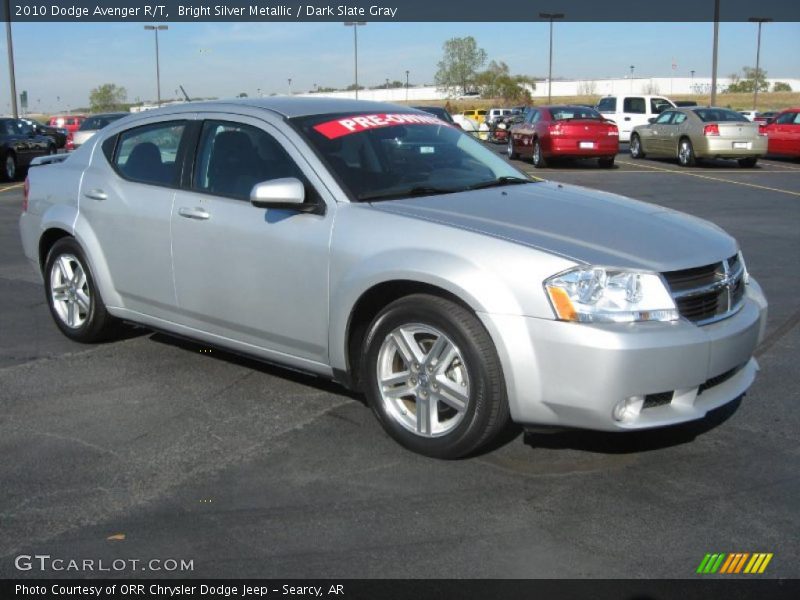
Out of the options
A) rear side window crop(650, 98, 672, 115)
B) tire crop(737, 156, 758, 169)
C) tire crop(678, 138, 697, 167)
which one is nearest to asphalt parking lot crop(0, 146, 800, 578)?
tire crop(678, 138, 697, 167)

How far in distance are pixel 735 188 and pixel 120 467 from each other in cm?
1534

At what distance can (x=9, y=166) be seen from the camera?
21.4 metres

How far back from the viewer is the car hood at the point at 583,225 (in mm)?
3865

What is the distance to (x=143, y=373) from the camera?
5578 mm

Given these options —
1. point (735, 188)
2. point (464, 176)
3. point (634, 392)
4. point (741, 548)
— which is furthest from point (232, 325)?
point (735, 188)

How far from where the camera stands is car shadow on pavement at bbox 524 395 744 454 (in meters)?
4.27

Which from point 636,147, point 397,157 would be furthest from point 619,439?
point 636,147

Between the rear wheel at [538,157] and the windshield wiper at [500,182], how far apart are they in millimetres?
17482

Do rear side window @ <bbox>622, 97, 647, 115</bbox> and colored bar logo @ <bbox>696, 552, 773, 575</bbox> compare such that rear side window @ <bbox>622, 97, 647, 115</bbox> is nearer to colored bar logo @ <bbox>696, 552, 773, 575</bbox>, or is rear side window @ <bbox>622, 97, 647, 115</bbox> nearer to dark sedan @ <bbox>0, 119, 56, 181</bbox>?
dark sedan @ <bbox>0, 119, 56, 181</bbox>

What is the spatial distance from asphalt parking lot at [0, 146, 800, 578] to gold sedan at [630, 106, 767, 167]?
17.4 m

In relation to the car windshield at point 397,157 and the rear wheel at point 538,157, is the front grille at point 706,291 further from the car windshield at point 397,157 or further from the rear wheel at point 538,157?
the rear wheel at point 538,157

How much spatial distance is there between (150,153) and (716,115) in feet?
63.6

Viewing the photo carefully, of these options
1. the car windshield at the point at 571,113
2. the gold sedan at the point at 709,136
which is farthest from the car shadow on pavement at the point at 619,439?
the gold sedan at the point at 709,136

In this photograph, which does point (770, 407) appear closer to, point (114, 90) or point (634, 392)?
point (634, 392)
